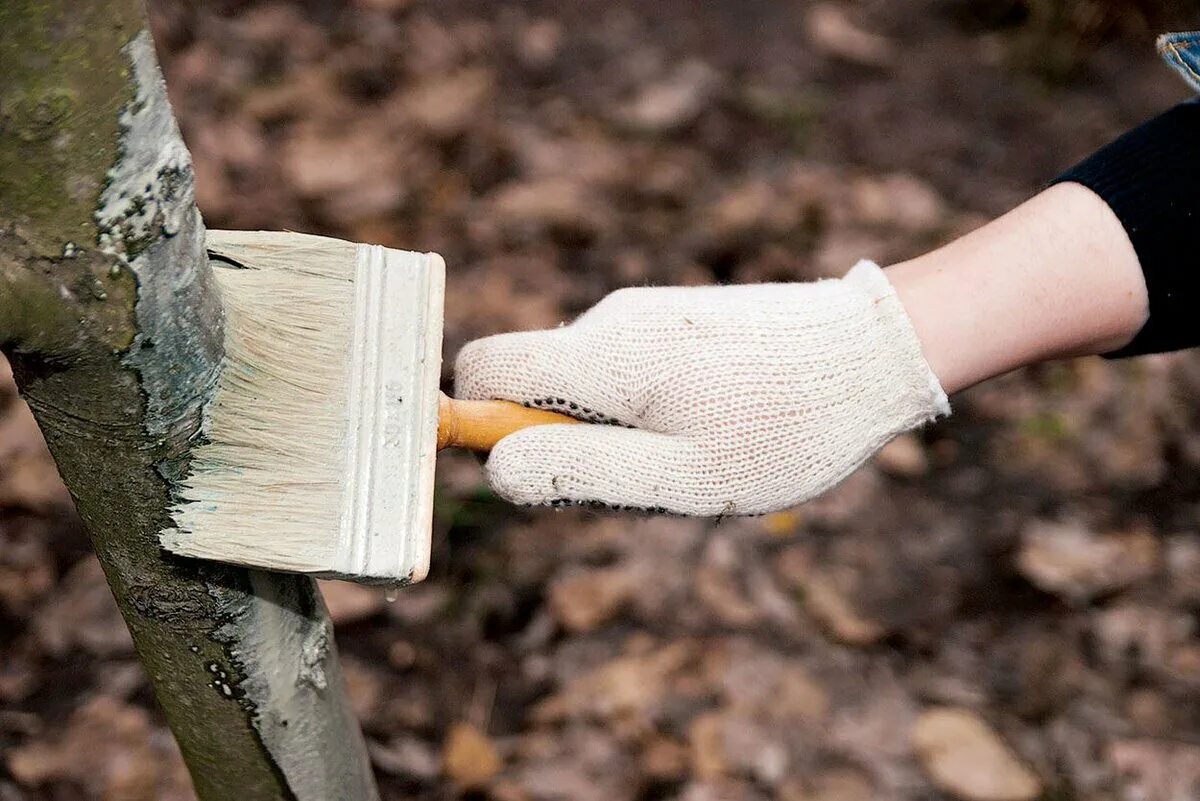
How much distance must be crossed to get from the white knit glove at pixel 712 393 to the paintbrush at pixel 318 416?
7.8 inches

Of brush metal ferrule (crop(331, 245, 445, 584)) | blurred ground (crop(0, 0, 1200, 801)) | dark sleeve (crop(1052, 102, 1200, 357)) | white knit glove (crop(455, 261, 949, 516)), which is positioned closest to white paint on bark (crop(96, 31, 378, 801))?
brush metal ferrule (crop(331, 245, 445, 584))

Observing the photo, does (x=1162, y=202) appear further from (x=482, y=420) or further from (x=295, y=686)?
(x=295, y=686)

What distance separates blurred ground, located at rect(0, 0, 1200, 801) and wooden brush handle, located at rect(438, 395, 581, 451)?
1.87 feet

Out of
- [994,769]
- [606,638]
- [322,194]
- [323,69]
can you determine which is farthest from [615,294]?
[323,69]

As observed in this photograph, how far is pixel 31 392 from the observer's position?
26.5 inches

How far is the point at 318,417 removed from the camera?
79 cm

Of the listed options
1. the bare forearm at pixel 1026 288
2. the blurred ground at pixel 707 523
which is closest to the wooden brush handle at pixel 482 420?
the bare forearm at pixel 1026 288

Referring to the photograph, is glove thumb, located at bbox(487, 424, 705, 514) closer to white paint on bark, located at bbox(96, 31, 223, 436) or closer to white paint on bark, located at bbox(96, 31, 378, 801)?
white paint on bark, located at bbox(96, 31, 378, 801)

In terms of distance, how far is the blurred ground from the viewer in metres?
1.41

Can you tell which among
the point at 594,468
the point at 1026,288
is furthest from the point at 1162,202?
the point at 594,468

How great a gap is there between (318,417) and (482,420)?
0.77 ft

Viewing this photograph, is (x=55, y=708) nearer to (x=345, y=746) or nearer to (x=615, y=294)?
(x=345, y=746)

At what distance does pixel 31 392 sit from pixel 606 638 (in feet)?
3.25

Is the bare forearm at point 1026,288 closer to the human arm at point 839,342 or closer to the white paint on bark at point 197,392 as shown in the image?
the human arm at point 839,342
